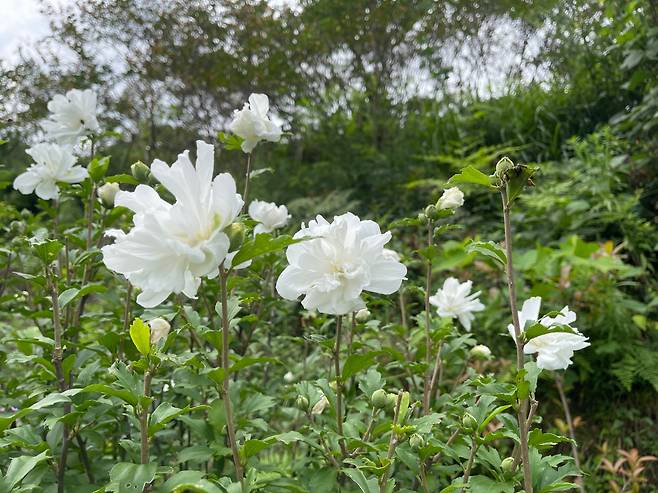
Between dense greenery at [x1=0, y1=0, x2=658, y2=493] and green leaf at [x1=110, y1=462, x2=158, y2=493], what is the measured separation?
0.01 m

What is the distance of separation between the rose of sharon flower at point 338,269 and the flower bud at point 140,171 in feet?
2.04

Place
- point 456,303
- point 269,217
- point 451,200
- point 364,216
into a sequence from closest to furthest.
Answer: point 451,200 < point 269,217 < point 456,303 < point 364,216

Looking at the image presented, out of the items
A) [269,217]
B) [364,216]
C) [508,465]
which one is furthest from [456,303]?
[364,216]

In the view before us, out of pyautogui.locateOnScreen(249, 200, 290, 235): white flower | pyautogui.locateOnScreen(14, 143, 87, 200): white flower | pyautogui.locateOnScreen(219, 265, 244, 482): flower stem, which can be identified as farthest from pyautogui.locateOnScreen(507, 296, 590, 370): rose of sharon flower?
pyautogui.locateOnScreen(14, 143, 87, 200): white flower

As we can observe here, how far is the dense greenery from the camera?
4.13 ft

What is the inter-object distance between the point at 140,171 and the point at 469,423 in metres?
0.95

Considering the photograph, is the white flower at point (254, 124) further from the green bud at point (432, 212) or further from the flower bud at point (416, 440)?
the flower bud at point (416, 440)

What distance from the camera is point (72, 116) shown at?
1850 millimetres

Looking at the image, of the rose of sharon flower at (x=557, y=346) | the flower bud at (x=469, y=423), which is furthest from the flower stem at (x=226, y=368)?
the rose of sharon flower at (x=557, y=346)

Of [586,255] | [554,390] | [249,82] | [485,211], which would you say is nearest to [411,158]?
[485,211]

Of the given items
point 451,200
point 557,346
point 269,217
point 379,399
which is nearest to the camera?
point 379,399

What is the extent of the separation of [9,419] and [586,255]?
274 centimetres

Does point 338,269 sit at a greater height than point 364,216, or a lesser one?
lesser

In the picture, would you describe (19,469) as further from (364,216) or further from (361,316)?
(364,216)
